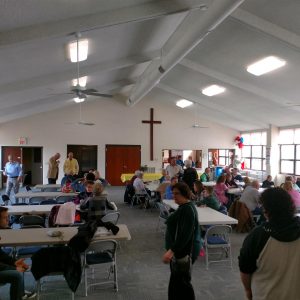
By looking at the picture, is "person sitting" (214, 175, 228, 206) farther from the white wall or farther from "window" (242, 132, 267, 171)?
the white wall

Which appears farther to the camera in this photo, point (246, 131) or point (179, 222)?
point (246, 131)

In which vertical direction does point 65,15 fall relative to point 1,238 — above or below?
above

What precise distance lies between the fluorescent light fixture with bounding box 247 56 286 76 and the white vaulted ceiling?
6.9 inches

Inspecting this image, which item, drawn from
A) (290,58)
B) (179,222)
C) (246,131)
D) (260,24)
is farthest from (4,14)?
(246,131)

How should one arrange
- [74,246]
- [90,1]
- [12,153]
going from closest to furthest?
[74,246]
[90,1]
[12,153]

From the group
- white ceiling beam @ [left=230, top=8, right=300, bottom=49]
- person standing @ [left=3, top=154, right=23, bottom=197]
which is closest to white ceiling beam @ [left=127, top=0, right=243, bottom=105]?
white ceiling beam @ [left=230, top=8, right=300, bottom=49]

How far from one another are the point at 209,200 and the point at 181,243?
→ 3.16m

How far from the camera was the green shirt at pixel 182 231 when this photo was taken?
2707mm

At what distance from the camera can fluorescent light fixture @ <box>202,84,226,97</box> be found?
1040 cm

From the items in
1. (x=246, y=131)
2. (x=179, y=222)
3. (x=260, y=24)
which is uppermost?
(x=260, y=24)

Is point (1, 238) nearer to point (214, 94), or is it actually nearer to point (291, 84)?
point (291, 84)

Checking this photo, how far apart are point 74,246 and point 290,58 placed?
19.4 feet

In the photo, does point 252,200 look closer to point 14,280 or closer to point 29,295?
point 29,295

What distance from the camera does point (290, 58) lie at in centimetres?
675
